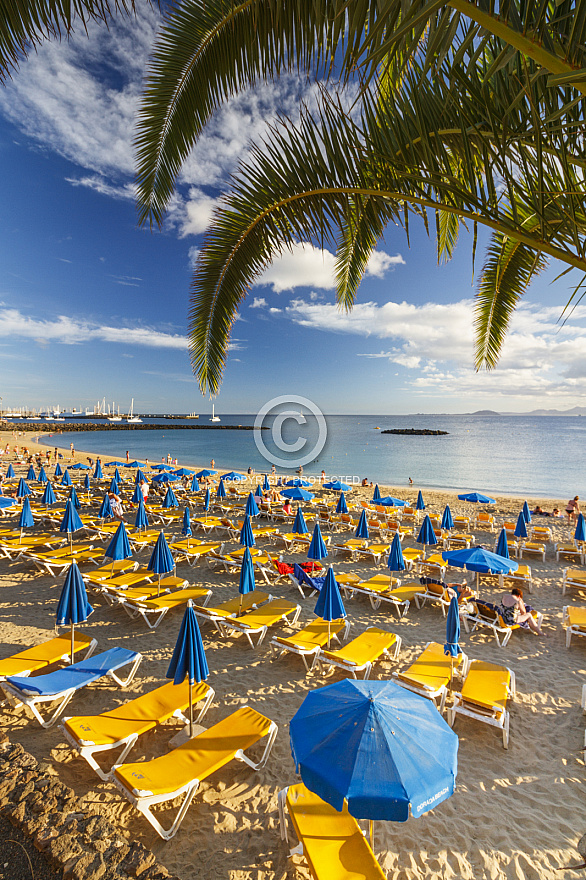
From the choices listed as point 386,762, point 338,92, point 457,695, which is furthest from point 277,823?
point 338,92

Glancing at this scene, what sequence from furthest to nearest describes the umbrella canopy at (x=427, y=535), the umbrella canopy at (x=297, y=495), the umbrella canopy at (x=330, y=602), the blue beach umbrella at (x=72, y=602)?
the umbrella canopy at (x=297, y=495), the umbrella canopy at (x=427, y=535), the umbrella canopy at (x=330, y=602), the blue beach umbrella at (x=72, y=602)

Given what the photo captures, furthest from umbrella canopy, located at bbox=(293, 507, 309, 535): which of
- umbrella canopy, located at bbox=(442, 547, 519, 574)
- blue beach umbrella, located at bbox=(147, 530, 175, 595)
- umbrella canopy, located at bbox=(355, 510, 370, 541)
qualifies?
blue beach umbrella, located at bbox=(147, 530, 175, 595)

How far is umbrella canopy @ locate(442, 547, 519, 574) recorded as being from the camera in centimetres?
731

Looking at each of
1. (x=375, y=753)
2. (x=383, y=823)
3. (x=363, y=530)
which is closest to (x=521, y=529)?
(x=363, y=530)

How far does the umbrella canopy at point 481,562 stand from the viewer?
731cm

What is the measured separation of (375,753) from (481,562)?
216 inches

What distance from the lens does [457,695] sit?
16.1 feet

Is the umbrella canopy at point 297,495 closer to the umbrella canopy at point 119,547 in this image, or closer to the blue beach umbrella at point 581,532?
the umbrella canopy at point 119,547

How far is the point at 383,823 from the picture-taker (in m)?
3.58

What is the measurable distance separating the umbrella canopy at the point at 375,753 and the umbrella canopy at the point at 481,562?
15.2 ft

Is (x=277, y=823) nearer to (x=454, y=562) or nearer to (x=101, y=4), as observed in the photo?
(x=454, y=562)

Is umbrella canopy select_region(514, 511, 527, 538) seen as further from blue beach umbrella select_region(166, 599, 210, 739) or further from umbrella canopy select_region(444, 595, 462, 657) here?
blue beach umbrella select_region(166, 599, 210, 739)

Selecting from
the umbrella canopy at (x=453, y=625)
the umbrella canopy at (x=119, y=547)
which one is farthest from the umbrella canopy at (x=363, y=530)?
the umbrella canopy at (x=119, y=547)

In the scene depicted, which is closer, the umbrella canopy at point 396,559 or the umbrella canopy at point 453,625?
the umbrella canopy at point 453,625
